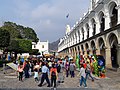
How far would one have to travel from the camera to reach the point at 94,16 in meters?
33.7

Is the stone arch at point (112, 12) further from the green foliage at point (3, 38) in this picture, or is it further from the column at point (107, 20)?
the green foliage at point (3, 38)

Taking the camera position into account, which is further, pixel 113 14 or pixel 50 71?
pixel 113 14

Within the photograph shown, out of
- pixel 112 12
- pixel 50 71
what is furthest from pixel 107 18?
pixel 50 71

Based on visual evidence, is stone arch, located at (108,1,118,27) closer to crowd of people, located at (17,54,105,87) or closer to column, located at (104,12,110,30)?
column, located at (104,12,110,30)

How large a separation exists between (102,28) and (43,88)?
18.6 m

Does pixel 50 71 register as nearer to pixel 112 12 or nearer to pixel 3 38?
pixel 112 12

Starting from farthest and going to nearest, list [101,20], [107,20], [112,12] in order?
1. [101,20]
2. [107,20]
3. [112,12]

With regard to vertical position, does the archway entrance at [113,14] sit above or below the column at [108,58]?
above

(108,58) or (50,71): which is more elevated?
(108,58)

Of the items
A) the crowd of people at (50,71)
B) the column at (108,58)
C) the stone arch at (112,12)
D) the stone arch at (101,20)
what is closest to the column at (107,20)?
the stone arch at (112,12)

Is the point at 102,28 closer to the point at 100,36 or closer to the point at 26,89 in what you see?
the point at 100,36

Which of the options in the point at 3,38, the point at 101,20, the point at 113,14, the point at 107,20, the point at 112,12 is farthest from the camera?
the point at 101,20

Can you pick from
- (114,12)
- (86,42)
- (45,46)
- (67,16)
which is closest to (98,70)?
(114,12)

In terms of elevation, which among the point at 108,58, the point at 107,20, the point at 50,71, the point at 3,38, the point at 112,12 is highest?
the point at 112,12
